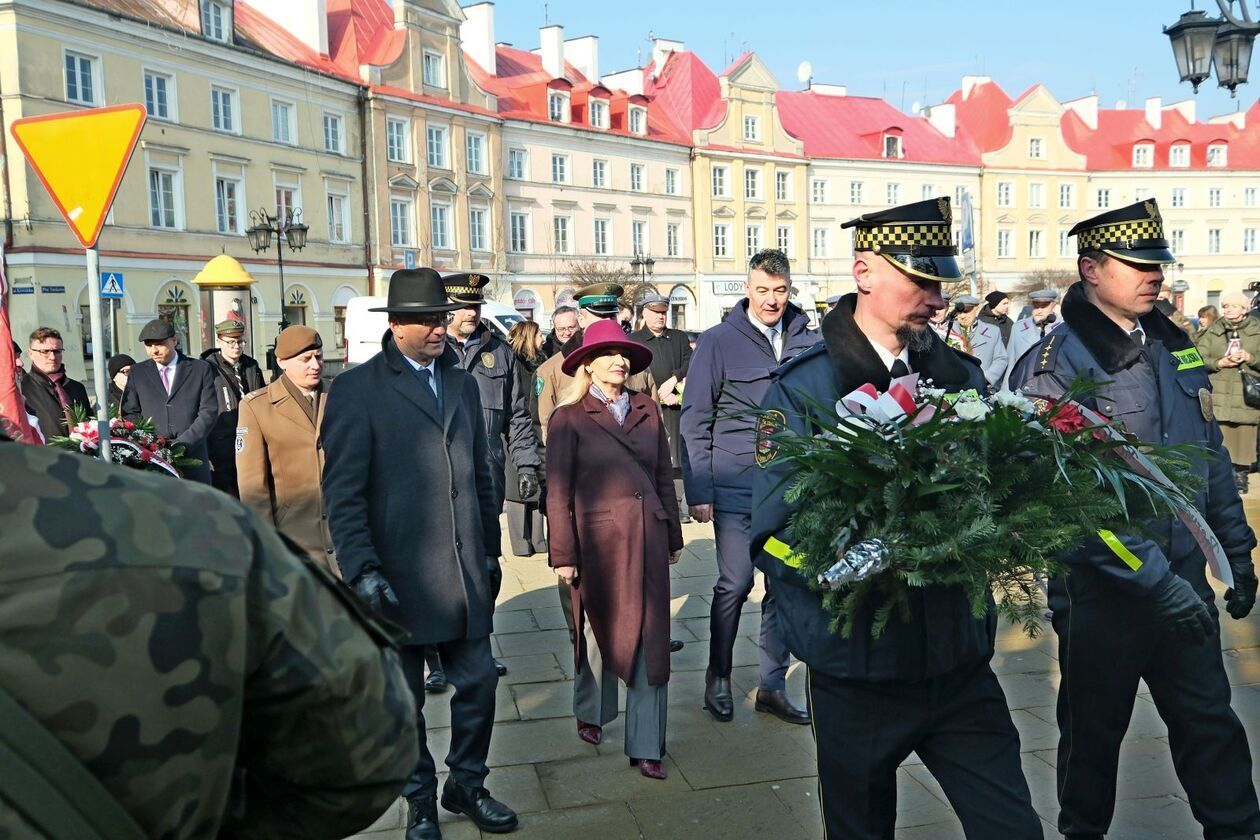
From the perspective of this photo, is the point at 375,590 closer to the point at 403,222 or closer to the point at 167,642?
the point at 167,642

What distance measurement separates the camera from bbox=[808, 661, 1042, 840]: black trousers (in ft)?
9.41

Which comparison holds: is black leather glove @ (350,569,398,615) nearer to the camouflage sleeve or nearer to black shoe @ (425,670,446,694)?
black shoe @ (425,670,446,694)

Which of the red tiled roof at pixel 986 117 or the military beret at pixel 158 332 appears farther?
the red tiled roof at pixel 986 117

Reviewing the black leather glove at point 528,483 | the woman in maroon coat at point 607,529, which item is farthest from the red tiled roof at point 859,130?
the woman in maroon coat at point 607,529

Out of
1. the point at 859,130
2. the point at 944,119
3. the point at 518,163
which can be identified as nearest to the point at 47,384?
the point at 518,163

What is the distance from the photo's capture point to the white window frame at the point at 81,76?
30.1 m

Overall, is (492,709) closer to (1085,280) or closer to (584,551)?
(584,551)

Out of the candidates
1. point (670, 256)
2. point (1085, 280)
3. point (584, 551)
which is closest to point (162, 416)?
point (584, 551)

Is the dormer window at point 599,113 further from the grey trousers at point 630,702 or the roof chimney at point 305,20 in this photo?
the grey trousers at point 630,702

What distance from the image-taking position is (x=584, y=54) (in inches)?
2127

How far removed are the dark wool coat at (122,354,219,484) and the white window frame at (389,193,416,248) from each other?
34.1 metres

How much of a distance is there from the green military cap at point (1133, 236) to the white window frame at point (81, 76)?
103 feet

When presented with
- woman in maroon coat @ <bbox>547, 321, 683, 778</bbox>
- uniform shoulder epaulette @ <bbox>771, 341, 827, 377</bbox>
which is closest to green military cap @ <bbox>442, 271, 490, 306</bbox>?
woman in maroon coat @ <bbox>547, 321, 683, 778</bbox>

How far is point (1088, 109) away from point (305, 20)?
49.3m
